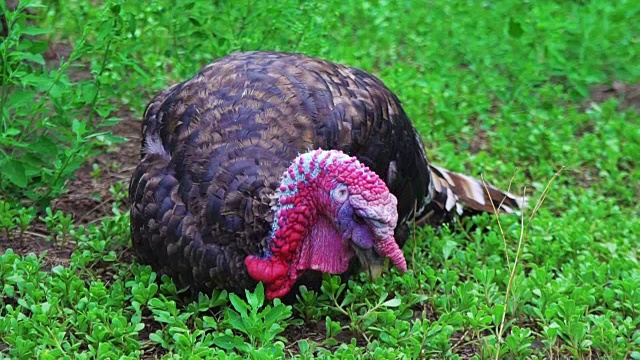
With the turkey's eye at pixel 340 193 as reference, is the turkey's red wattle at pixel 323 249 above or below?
below

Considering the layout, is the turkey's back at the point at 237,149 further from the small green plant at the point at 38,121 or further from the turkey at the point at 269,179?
the small green plant at the point at 38,121

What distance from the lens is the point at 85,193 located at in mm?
5219

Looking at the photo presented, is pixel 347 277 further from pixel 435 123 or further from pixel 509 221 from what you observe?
pixel 435 123

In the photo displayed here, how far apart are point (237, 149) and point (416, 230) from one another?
4.20ft

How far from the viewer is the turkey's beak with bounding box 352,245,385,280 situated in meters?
3.84

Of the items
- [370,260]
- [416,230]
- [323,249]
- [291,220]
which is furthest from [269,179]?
[416,230]

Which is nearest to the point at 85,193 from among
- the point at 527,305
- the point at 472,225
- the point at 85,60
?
the point at 85,60

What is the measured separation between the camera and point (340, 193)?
3.79 metres

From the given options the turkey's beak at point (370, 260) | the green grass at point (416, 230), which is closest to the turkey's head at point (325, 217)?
the turkey's beak at point (370, 260)

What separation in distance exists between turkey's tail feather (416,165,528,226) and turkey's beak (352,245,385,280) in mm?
1049

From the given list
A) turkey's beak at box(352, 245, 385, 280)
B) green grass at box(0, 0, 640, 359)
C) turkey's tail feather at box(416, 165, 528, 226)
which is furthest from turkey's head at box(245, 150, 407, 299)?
turkey's tail feather at box(416, 165, 528, 226)

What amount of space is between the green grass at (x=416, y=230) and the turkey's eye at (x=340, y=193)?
0.44 metres

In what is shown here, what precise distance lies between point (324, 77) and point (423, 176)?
74 centimetres

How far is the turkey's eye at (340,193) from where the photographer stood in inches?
149
